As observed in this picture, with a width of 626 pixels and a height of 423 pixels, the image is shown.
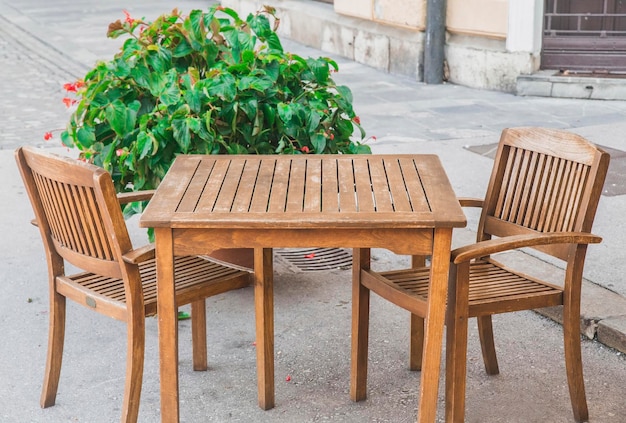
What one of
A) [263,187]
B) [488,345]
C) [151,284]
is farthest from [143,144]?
[488,345]

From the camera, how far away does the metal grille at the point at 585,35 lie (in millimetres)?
9688

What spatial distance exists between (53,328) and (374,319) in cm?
151

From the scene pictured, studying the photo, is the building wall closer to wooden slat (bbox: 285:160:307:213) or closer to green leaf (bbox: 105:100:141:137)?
green leaf (bbox: 105:100:141:137)

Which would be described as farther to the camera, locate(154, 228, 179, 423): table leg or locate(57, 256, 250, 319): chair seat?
locate(57, 256, 250, 319): chair seat

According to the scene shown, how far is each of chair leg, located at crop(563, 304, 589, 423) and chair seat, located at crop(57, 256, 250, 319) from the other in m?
1.17

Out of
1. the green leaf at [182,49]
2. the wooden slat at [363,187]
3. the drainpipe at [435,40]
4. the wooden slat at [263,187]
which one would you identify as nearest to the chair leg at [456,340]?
the wooden slat at [363,187]

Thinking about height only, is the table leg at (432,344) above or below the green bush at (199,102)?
below

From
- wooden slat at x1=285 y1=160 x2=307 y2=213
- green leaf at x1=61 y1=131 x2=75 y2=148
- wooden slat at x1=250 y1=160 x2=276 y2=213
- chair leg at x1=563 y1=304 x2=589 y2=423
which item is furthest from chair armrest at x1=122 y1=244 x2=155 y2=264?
green leaf at x1=61 y1=131 x2=75 y2=148

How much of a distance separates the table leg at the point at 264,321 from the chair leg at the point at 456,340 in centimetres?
69

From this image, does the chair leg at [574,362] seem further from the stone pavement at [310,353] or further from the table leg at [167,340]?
the table leg at [167,340]

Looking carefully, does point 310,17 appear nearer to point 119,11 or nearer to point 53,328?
point 119,11

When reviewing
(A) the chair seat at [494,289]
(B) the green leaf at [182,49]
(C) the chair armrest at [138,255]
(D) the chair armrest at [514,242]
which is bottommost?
(A) the chair seat at [494,289]

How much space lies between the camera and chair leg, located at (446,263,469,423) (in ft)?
10.7

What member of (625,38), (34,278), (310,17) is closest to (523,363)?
(34,278)
